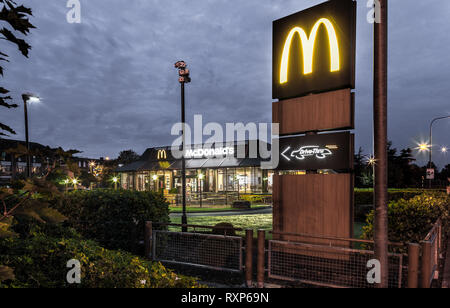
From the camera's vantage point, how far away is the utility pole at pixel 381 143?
3.54 metres

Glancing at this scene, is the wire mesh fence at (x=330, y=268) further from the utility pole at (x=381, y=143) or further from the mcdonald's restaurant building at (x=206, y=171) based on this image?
the mcdonald's restaurant building at (x=206, y=171)

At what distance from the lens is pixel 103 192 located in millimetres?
8641

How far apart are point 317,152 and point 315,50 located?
283cm

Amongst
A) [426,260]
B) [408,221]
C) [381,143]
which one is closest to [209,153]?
[408,221]

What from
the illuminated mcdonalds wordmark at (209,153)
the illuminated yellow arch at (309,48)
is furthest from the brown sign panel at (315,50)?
the illuminated mcdonalds wordmark at (209,153)

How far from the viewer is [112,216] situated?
8125 millimetres

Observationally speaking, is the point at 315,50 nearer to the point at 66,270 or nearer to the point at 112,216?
the point at 112,216

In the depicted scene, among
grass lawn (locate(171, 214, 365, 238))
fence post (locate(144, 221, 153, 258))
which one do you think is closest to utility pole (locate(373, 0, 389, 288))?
fence post (locate(144, 221, 153, 258))

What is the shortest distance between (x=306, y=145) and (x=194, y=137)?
108 feet

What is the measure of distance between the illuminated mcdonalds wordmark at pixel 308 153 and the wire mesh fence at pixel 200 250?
2903 millimetres

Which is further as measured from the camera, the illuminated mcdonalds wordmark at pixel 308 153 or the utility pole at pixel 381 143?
the illuminated mcdonalds wordmark at pixel 308 153

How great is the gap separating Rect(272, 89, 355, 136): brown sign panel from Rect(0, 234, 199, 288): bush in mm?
5491

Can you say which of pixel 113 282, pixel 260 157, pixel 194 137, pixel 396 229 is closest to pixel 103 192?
pixel 113 282
